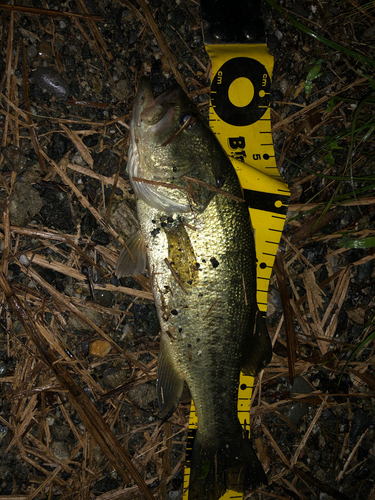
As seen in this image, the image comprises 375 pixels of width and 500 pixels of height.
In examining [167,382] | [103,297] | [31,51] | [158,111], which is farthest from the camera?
[103,297]

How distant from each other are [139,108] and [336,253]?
2.36m

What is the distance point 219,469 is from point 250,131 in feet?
9.63

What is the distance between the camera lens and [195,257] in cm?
224

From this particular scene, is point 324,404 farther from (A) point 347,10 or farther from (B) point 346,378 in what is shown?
(A) point 347,10

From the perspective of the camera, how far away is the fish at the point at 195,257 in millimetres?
2199

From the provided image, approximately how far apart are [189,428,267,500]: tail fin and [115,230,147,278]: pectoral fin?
1.43 m

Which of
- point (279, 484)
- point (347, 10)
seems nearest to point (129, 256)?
point (279, 484)

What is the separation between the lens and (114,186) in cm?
280

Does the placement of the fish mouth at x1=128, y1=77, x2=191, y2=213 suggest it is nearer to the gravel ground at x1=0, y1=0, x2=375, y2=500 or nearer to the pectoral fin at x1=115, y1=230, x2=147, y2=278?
the pectoral fin at x1=115, y1=230, x2=147, y2=278

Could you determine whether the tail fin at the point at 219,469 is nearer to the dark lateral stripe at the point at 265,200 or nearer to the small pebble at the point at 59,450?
the small pebble at the point at 59,450

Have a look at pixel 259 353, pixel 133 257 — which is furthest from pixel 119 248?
pixel 259 353

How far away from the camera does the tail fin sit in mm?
2506

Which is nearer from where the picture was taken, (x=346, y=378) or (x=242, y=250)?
(x=242, y=250)

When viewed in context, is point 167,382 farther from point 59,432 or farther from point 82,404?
point 59,432
